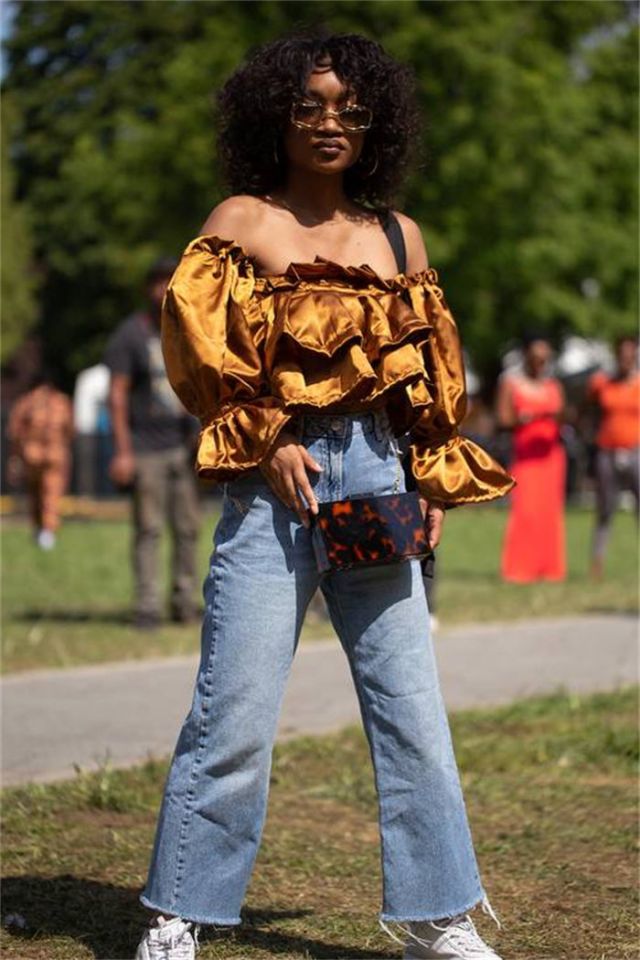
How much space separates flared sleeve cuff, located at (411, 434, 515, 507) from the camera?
167 inches

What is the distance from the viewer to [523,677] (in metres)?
9.02

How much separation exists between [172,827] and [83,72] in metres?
39.6

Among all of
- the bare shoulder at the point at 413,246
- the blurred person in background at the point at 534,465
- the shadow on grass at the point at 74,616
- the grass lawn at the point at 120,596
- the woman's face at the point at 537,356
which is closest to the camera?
the bare shoulder at the point at 413,246

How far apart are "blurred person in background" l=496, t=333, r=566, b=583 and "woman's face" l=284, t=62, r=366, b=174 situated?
10734 mm

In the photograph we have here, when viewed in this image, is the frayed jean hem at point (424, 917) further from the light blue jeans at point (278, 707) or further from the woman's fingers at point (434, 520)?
the woman's fingers at point (434, 520)

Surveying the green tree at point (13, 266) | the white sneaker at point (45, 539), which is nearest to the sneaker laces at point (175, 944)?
the white sneaker at point (45, 539)

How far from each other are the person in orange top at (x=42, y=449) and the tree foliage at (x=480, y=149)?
743 cm

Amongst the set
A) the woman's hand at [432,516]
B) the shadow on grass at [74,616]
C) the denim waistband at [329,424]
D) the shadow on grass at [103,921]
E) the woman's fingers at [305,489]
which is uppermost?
→ the denim waistband at [329,424]

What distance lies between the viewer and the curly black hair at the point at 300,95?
4.30 meters

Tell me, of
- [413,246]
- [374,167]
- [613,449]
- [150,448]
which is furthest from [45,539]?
[413,246]

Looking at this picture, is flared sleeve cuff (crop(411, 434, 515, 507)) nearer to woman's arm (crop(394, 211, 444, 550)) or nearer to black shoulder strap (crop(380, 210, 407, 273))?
woman's arm (crop(394, 211, 444, 550))

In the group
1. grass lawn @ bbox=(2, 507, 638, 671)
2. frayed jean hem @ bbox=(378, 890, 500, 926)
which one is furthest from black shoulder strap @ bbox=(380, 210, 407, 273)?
grass lawn @ bbox=(2, 507, 638, 671)

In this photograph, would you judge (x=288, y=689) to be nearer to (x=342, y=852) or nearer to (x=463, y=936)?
(x=342, y=852)

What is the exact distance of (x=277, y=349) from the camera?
4066mm
